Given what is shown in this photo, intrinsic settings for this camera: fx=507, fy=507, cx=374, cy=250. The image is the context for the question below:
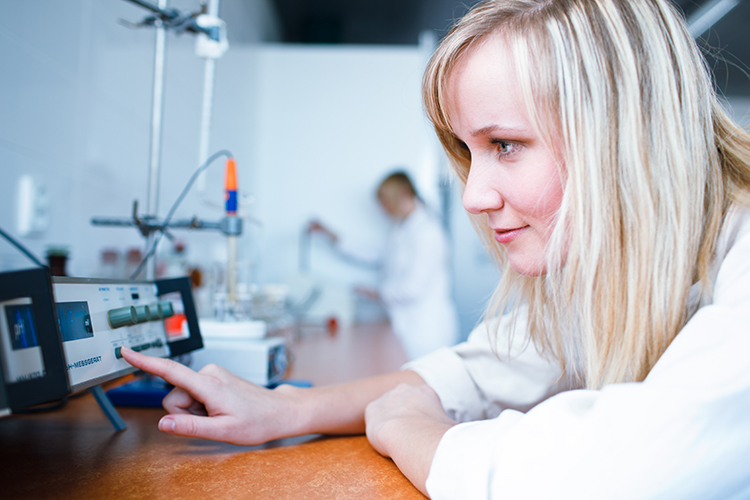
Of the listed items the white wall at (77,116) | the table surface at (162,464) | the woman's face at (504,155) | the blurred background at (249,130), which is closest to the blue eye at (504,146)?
the woman's face at (504,155)

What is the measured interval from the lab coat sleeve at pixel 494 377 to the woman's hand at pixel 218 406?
23 centimetres

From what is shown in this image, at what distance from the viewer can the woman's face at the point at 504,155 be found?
550 millimetres

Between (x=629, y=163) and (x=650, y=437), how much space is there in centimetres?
26

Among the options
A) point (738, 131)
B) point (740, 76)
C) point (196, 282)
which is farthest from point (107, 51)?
point (740, 76)

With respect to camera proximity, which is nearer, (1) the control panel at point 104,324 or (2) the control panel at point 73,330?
(2) the control panel at point 73,330

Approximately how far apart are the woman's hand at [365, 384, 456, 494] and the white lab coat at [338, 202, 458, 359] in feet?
6.60

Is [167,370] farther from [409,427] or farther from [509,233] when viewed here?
[509,233]

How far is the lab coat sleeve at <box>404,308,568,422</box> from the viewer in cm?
72

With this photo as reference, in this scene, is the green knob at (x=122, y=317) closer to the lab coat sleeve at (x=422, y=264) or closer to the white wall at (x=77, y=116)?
the white wall at (x=77, y=116)

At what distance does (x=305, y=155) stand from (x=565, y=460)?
2.91 metres

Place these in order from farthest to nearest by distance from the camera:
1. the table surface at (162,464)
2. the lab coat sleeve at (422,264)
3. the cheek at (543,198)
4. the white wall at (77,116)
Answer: the lab coat sleeve at (422,264), the white wall at (77,116), the cheek at (543,198), the table surface at (162,464)

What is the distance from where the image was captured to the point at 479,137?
58cm

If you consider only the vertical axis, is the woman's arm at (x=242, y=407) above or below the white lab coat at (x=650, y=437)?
below

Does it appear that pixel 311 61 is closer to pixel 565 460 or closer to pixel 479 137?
pixel 479 137
